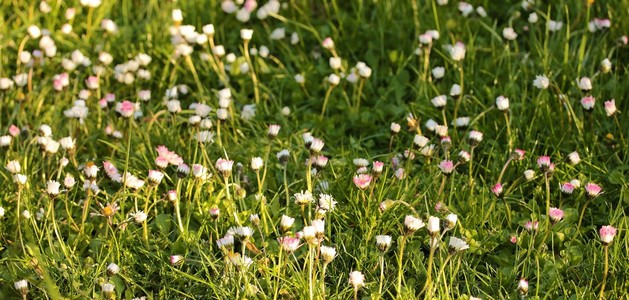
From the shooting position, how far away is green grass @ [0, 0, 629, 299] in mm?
2799

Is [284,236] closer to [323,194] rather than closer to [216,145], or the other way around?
[323,194]

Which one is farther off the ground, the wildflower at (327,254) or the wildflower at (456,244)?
the wildflower at (327,254)

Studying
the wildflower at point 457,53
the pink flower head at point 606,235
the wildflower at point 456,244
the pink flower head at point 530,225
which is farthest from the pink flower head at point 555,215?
the wildflower at point 457,53

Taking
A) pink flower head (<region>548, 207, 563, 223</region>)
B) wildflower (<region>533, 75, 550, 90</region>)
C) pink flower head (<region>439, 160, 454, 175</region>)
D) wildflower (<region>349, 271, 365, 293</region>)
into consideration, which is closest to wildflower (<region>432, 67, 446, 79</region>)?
wildflower (<region>533, 75, 550, 90</region>)

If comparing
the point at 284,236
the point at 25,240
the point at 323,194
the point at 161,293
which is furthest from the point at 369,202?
the point at 25,240

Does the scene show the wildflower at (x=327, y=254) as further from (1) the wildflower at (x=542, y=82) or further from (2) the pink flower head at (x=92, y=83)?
(2) the pink flower head at (x=92, y=83)

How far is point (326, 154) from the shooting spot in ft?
11.5

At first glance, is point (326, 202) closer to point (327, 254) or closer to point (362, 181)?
point (362, 181)

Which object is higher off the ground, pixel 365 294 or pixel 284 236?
pixel 284 236

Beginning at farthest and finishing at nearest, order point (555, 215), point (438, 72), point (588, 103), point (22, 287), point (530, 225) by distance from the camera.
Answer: point (438, 72), point (588, 103), point (530, 225), point (555, 215), point (22, 287)

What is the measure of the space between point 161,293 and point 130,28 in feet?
6.49

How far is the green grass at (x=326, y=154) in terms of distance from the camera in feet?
9.18

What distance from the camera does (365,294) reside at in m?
2.76

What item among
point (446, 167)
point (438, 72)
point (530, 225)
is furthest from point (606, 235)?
point (438, 72)
